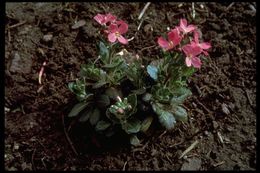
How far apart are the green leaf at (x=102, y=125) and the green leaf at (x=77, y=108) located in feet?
0.45

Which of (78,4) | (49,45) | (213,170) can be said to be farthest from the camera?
(78,4)

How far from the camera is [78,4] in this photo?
3.48m

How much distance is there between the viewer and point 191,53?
232 cm

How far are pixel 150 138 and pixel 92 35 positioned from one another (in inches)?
35.8

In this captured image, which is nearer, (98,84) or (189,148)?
(98,84)

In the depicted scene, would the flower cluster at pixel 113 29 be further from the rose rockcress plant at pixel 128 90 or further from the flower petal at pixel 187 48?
the flower petal at pixel 187 48

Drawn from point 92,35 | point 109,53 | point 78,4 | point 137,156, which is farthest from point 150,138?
point 78,4

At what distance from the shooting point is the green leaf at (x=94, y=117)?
105 inches

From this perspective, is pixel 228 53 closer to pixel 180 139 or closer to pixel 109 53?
pixel 180 139

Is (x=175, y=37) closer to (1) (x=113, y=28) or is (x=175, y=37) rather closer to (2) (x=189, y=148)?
(1) (x=113, y=28)

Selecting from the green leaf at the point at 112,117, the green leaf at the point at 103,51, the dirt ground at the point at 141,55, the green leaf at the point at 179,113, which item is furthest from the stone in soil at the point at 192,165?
the green leaf at the point at 103,51

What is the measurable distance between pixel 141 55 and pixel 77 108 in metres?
0.72

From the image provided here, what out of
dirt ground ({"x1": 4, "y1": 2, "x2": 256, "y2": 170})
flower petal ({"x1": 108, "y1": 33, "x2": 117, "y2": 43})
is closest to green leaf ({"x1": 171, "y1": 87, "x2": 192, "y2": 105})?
dirt ground ({"x1": 4, "y1": 2, "x2": 256, "y2": 170})

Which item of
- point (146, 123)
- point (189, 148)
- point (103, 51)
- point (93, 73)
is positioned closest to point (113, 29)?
point (103, 51)
